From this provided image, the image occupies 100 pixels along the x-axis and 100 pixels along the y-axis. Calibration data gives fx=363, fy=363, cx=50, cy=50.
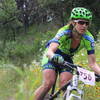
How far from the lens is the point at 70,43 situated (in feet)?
16.2

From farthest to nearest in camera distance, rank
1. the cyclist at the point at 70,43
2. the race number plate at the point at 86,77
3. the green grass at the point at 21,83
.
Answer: the cyclist at the point at 70,43
the race number plate at the point at 86,77
the green grass at the point at 21,83

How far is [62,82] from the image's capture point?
15.9ft

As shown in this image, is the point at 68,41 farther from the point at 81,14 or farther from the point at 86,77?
the point at 86,77

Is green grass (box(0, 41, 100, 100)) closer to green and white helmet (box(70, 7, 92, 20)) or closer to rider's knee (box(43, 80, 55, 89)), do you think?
rider's knee (box(43, 80, 55, 89))

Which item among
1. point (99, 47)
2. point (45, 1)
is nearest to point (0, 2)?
point (45, 1)

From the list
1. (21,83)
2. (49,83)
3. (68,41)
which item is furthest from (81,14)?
(21,83)

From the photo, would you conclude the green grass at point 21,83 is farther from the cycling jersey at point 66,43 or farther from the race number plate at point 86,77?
the race number plate at point 86,77

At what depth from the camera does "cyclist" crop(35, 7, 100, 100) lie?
186 inches

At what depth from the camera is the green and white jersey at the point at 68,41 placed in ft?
15.5

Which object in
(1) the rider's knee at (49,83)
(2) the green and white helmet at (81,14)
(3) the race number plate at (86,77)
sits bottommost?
(1) the rider's knee at (49,83)

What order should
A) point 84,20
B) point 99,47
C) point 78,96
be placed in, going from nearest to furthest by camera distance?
point 78,96 < point 84,20 < point 99,47

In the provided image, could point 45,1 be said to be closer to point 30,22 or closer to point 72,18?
point 30,22

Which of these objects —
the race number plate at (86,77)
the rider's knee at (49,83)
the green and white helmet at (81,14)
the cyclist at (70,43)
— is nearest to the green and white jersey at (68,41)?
the cyclist at (70,43)

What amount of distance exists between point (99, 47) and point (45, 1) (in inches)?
999
